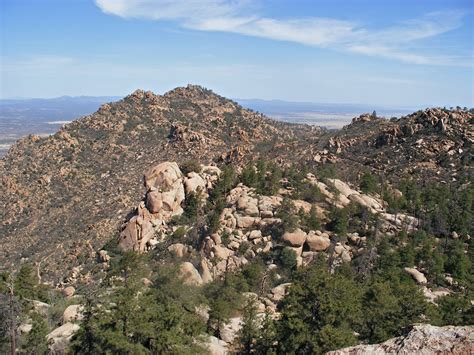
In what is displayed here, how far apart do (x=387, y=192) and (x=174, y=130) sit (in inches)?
2317

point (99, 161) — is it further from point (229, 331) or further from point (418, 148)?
point (229, 331)

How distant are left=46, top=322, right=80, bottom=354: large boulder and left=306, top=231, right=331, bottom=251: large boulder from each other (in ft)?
83.7

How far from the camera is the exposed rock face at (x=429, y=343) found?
1209cm

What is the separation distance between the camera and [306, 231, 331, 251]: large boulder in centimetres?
4588

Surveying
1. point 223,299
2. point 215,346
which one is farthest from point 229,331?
point 215,346

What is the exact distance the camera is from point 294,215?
4747cm

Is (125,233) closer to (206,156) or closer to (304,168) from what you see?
(304,168)

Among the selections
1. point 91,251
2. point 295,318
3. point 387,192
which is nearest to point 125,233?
point 91,251

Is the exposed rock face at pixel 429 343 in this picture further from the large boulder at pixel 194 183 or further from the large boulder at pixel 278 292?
the large boulder at pixel 194 183

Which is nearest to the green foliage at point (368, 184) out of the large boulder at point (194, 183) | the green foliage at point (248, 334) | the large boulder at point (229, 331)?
the large boulder at point (194, 183)

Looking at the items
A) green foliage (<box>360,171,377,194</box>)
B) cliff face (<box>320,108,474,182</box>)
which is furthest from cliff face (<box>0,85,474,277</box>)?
green foliage (<box>360,171,377,194</box>)

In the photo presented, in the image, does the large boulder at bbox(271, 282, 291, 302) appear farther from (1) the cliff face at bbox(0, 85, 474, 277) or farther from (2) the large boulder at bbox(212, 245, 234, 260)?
(1) the cliff face at bbox(0, 85, 474, 277)

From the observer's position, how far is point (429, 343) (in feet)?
41.7

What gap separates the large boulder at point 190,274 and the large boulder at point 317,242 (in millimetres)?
13288
